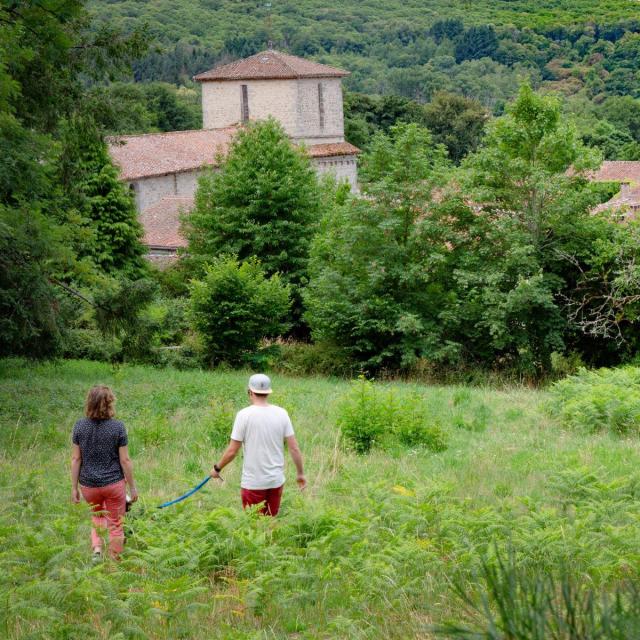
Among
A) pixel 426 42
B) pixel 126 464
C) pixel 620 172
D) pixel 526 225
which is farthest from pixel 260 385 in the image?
pixel 426 42

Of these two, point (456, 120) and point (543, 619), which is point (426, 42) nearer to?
point (456, 120)

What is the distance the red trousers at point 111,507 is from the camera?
26.0ft

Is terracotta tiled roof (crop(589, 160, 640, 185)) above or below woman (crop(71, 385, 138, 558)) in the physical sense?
above

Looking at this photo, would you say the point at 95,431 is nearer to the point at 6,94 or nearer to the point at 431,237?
the point at 6,94

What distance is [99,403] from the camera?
25.9 feet

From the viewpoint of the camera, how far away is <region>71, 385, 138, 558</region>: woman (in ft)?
26.0

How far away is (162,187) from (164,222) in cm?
772

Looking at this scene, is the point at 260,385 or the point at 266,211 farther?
the point at 266,211

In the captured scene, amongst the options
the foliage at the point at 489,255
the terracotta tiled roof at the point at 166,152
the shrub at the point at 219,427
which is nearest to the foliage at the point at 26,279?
the shrub at the point at 219,427

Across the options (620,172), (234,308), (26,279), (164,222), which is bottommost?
(234,308)

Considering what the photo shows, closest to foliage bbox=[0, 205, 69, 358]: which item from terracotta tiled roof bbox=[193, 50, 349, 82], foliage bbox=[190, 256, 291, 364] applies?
foliage bbox=[190, 256, 291, 364]

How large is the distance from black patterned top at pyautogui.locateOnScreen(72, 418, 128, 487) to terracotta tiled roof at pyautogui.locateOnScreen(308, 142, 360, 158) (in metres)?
63.9

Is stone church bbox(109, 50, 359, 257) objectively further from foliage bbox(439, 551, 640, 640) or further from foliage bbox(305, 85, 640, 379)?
foliage bbox(439, 551, 640, 640)

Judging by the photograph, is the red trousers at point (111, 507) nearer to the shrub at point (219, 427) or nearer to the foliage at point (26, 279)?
the shrub at point (219, 427)
